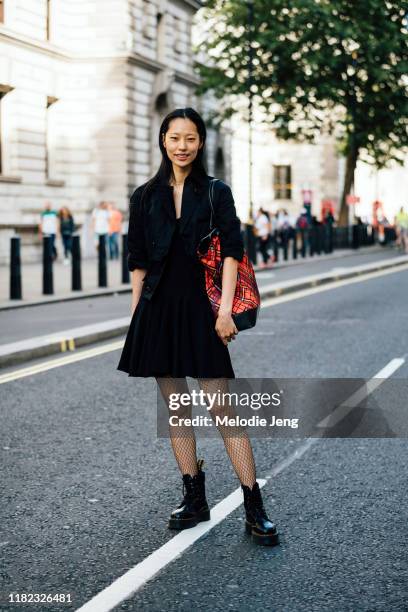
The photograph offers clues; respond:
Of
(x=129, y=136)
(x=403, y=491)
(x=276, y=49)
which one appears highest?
(x=276, y=49)

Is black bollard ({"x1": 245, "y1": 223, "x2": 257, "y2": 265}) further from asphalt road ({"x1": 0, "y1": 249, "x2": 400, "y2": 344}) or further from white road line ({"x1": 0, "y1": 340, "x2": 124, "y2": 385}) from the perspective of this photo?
white road line ({"x1": 0, "y1": 340, "x2": 124, "y2": 385})

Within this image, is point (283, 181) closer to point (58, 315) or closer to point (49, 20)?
point (49, 20)

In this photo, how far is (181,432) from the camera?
4.80m

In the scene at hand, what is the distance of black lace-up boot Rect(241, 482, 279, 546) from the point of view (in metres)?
4.60

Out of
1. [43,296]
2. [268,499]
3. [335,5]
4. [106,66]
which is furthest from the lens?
[335,5]

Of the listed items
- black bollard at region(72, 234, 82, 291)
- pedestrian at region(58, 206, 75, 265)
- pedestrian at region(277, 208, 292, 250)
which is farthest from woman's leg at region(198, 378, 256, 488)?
pedestrian at region(277, 208, 292, 250)

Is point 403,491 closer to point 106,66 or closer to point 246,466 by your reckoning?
point 246,466

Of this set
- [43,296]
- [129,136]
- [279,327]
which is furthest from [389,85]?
[279,327]

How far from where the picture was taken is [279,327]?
14.0m

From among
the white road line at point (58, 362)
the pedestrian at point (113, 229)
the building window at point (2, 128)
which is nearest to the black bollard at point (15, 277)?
the white road line at point (58, 362)

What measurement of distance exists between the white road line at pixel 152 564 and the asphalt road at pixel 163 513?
4 centimetres

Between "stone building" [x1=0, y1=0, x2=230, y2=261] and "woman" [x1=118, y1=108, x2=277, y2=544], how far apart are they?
25335 mm

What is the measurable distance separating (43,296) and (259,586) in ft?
47.3

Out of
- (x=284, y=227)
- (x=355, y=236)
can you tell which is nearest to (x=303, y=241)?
(x=284, y=227)
